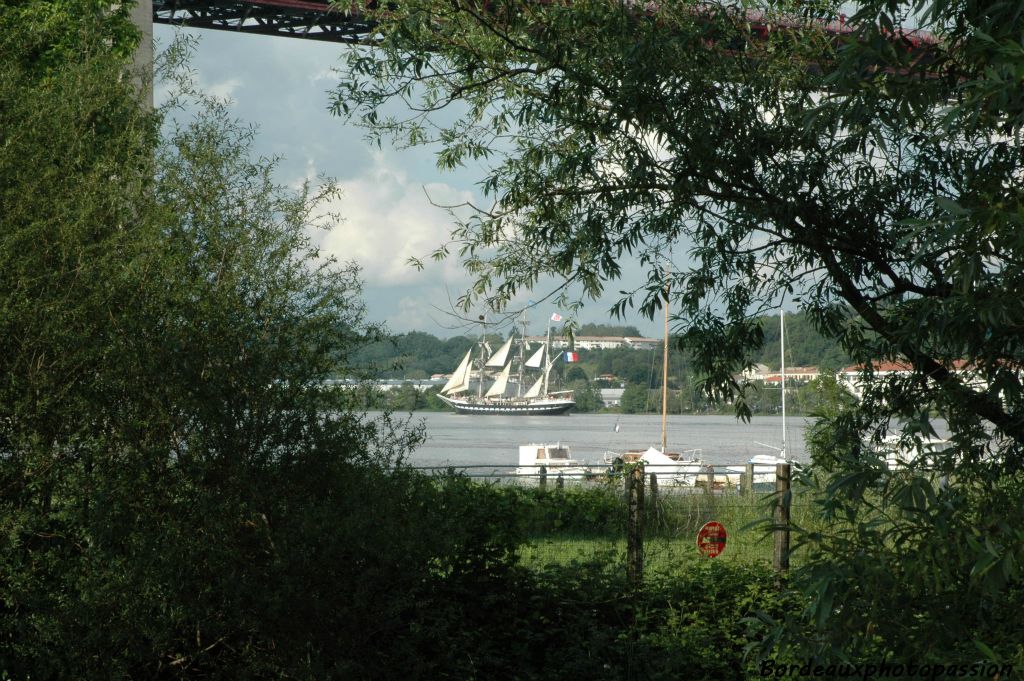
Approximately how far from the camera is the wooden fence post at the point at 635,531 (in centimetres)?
709

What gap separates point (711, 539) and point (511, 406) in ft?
256

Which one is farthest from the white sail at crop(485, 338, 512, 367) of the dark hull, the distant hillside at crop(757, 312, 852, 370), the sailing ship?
the distant hillside at crop(757, 312, 852, 370)

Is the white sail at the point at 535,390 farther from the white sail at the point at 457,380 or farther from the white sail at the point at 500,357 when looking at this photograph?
the white sail at the point at 457,380

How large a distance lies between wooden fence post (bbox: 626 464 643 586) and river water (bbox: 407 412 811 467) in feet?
122

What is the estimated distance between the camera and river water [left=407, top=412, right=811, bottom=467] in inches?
2095

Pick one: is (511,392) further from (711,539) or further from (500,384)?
(711,539)

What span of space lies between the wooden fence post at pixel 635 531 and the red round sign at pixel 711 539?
141 cm

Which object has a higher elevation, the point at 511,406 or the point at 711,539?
the point at 511,406

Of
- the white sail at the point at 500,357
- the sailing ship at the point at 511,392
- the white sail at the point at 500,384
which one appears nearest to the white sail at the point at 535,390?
the sailing ship at the point at 511,392

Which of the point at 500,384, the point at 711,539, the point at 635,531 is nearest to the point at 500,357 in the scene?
the point at 500,384

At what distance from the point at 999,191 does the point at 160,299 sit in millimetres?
4132

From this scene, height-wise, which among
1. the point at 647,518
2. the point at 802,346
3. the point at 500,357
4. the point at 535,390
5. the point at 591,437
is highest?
the point at 500,357

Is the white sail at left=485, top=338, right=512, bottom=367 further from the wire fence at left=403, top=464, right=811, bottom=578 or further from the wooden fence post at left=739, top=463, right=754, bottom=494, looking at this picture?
the wooden fence post at left=739, top=463, right=754, bottom=494

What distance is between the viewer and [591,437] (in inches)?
2982
